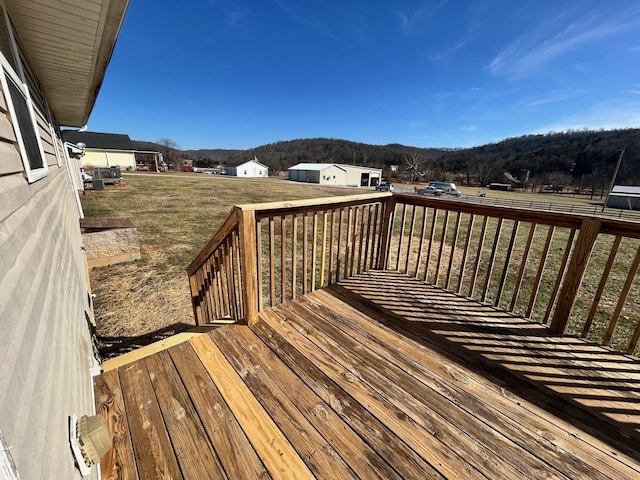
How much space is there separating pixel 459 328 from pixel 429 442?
1.25m

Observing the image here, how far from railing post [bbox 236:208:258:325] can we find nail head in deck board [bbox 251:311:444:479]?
0.25 metres

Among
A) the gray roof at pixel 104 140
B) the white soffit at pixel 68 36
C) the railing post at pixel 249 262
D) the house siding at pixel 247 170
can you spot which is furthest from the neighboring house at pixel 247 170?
the railing post at pixel 249 262

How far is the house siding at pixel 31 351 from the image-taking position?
0.61m

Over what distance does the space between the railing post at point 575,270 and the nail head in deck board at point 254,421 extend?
243 centimetres

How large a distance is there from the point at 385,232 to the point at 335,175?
35.3 m

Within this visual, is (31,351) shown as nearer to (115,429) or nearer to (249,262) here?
(115,429)

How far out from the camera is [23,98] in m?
2.35

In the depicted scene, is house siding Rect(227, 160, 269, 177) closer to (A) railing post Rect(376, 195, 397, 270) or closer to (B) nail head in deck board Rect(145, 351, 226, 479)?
(A) railing post Rect(376, 195, 397, 270)

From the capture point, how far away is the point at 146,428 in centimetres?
147

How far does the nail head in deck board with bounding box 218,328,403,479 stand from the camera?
1.30 m

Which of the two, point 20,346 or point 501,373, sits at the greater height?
point 20,346

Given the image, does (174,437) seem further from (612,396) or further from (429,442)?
(612,396)

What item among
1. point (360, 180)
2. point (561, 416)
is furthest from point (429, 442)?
point (360, 180)

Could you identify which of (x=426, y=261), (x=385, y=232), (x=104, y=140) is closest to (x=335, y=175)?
(x=104, y=140)
